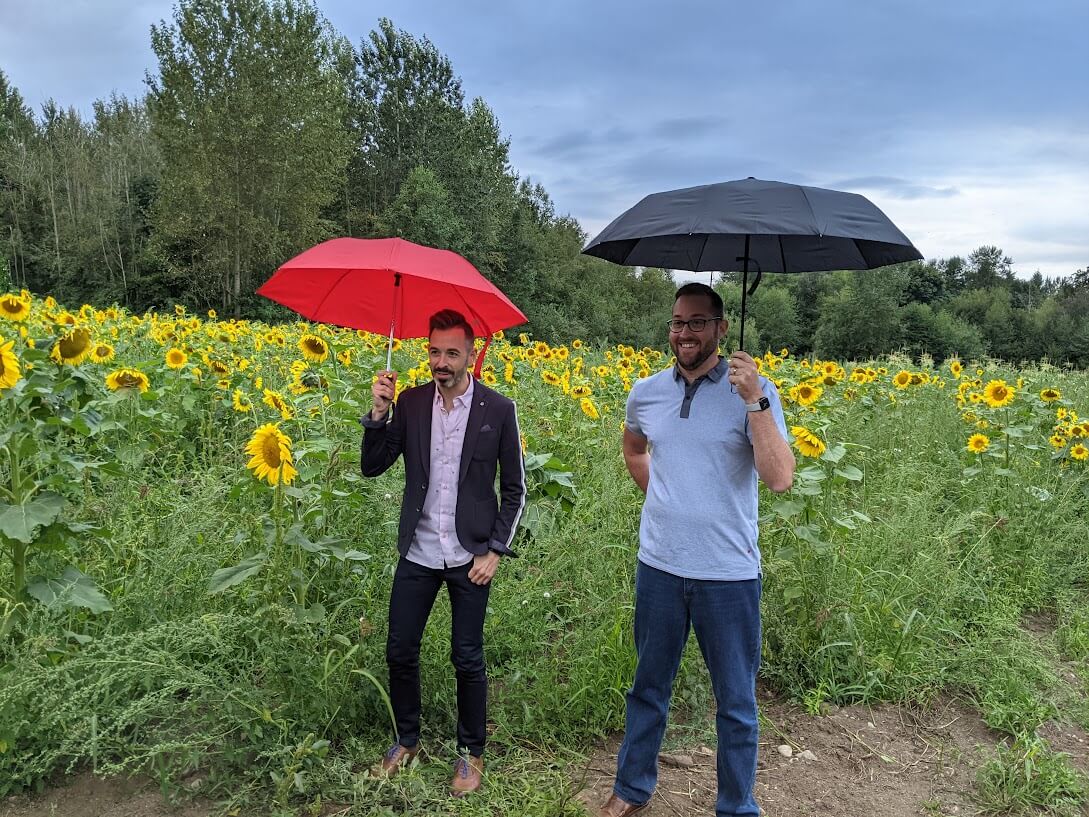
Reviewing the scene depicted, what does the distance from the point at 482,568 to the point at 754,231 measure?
1296 mm

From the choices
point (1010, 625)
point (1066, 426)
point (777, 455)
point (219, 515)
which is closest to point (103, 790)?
point (219, 515)

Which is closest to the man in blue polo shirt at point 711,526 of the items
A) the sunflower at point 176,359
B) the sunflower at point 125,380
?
the sunflower at point 125,380

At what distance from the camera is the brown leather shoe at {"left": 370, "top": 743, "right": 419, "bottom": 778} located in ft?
8.25

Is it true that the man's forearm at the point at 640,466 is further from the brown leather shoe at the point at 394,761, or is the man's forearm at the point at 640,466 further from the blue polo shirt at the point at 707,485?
the brown leather shoe at the point at 394,761

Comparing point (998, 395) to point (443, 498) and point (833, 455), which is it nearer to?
point (833, 455)

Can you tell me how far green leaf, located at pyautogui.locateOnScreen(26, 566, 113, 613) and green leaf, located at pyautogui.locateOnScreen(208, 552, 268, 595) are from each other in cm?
33

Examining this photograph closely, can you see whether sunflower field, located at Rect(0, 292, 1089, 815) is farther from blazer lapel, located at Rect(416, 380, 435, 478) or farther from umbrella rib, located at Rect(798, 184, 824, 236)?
umbrella rib, located at Rect(798, 184, 824, 236)

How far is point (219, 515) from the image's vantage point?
3.18m

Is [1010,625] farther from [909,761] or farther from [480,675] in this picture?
[480,675]

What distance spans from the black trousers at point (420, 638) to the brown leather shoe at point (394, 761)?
0.08 ft

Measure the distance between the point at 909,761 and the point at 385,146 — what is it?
116ft

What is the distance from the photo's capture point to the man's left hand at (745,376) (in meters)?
2.02

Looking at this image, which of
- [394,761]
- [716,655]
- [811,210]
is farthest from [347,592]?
[811,210]

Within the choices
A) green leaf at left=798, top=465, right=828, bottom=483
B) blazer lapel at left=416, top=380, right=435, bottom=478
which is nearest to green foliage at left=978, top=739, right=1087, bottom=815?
green leaf at left=798, top=465, right=828, bottom=483
